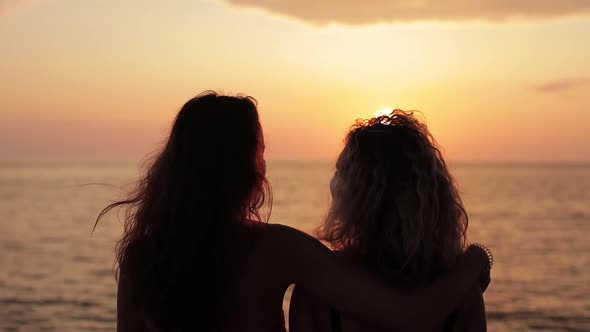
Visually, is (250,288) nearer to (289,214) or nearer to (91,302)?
(91,302)

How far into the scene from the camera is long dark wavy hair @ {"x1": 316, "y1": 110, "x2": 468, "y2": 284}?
255 centimetres

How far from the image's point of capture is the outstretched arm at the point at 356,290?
2.49m

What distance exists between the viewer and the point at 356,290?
2.49 meters

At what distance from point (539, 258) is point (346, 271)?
67.0 ft

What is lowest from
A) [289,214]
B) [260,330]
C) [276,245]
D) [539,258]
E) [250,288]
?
[289,214]

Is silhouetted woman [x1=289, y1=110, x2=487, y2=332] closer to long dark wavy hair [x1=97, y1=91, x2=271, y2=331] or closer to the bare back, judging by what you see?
the bare back

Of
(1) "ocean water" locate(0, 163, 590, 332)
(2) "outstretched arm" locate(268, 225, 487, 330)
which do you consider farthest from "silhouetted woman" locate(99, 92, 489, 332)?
(1) "ocean water" locate(0, 163, 590, 332)

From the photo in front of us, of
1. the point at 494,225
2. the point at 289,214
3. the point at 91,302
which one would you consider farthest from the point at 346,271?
the point at 289,214

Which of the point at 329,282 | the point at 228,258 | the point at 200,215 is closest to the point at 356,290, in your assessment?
the point at 329,282

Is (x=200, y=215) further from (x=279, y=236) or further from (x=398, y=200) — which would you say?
(x=398, y=200)

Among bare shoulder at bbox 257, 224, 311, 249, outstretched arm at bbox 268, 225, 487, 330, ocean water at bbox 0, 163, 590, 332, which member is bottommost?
ocean water at bbox 0, 163, 590, 332

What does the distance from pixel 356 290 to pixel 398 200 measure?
378 mm

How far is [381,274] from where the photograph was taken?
2561 millimetres

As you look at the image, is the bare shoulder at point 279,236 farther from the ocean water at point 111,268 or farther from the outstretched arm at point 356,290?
the ocean water at point 111,268
